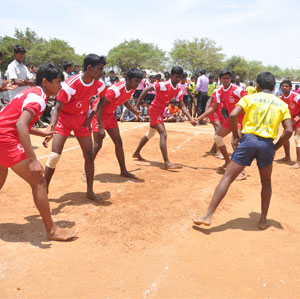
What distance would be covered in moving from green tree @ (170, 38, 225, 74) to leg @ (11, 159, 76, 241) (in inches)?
2044

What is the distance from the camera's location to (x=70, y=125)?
4.59 metres

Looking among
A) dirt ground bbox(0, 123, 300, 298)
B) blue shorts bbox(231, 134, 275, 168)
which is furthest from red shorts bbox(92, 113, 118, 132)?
blue shorts bbox(231, 134, 275, 168)

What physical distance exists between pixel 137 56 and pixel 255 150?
54.0 m

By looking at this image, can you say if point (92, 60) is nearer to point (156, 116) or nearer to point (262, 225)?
point (156, 116)

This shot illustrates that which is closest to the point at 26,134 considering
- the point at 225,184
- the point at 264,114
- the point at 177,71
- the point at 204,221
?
the point at 204,221

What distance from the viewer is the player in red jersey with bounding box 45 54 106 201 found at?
4.38 metres

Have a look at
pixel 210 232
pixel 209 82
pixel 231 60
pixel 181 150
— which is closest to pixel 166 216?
pixel 210 232

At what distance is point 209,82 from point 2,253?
1354 cm

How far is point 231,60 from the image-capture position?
59844mm

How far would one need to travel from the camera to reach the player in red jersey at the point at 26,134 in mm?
3045

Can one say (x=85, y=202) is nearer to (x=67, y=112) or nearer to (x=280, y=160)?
(x=67, y=112)

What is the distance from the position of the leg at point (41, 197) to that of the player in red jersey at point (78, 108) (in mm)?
1067

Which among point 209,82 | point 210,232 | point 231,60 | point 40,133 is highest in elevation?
point 231,60

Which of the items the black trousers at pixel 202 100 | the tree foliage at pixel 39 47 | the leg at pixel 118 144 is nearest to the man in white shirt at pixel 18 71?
the leg at pixel 118 144
